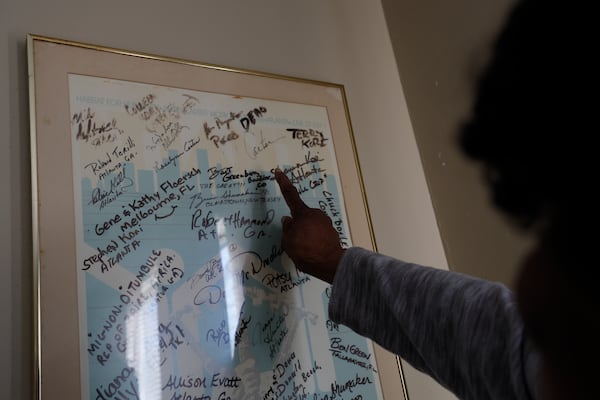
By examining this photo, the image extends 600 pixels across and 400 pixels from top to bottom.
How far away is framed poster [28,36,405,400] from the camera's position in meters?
0.67

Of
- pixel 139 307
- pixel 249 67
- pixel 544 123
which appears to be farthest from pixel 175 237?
pixel 544 123

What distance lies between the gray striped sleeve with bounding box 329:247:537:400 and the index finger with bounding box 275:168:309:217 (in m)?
0.13

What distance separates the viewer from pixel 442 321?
23.6 inches

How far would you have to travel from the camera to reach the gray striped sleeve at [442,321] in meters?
0.52

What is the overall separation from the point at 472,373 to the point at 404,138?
673 millimetres

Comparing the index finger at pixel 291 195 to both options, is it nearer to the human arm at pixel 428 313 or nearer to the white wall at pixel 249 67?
the human arm at pixel 428 313

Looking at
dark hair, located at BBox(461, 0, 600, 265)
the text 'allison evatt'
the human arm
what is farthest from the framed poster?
dark hair, located at BBox(461, 0, 600, 265)

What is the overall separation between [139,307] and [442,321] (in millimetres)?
A: 421

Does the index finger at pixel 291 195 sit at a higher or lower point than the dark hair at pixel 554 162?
higher

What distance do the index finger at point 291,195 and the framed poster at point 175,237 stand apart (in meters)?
0.04

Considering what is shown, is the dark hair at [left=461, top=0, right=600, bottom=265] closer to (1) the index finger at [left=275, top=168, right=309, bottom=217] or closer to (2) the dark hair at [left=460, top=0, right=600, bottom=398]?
(2) the dark hair at [left=460, top=0, right=600, bottom=398]

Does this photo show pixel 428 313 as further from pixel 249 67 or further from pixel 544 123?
pixel 249 67

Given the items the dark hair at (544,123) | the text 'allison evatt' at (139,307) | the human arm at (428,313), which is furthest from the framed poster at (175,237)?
the dark hair at (544,123)

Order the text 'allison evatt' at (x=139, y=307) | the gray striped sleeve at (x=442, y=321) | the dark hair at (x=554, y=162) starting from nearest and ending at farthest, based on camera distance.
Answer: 1. the dark hair at (x=554, y=162)
2. the gray striped sleeve at (x=442, y=321)
3. the text 'allison evatt' at (x=139, y=307)
